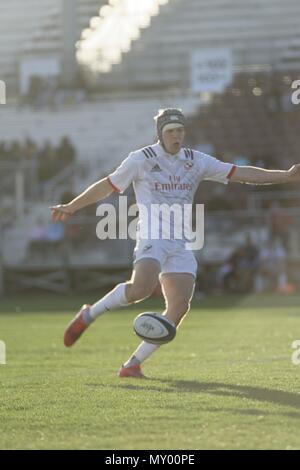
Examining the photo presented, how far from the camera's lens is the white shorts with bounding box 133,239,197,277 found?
27.6ft

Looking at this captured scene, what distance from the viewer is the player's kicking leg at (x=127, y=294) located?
8.30 metres

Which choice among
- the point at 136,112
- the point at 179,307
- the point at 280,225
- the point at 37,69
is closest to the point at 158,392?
the point at 179,307

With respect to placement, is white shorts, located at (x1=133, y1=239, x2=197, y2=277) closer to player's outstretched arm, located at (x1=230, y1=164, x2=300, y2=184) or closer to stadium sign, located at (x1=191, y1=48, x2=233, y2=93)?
player's outstretched arm, located at (x1=230, y1=164, x2=300, y2=184)

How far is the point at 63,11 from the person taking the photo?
3412 cm

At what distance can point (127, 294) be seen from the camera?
336 inches

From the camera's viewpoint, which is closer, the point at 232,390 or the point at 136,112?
the point at 232,390

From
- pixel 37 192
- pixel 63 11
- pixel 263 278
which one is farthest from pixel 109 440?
pixel 63 11

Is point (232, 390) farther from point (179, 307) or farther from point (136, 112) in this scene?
point (136, 112)

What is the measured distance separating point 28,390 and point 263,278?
17294mm

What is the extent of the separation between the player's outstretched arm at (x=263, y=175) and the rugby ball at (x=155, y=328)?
1.55m

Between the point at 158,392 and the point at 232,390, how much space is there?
535mm

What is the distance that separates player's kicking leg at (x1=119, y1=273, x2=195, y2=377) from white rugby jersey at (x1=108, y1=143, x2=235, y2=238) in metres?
0.48

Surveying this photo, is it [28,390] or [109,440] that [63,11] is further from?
[109,440]

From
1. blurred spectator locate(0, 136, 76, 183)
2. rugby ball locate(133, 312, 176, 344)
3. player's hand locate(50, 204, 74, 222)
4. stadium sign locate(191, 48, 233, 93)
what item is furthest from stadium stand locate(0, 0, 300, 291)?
rugby ball locate(133, 312, 176, 344)
